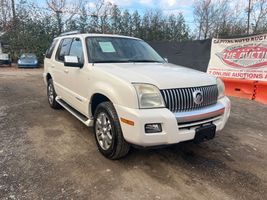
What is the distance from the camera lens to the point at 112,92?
3186 millimetres

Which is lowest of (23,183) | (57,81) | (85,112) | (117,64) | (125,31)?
(23,183)

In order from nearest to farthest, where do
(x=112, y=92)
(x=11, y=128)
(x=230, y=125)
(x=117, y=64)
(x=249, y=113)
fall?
(x=112, y=92), (x=117, y=64), (x=11, y=128), (x=230, y=125), (x=249, y=113)

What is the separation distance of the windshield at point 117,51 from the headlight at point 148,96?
1.26 meters

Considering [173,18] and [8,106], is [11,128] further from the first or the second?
[173,18]

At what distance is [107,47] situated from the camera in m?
4.24

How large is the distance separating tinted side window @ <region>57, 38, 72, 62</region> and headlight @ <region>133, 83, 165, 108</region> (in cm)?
263

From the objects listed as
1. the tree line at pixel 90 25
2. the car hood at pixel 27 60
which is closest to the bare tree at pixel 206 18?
the tree line at pixel 90 25

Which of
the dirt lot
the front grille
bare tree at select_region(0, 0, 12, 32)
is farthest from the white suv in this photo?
bare tree at select_region(0, 0, 12, 32)

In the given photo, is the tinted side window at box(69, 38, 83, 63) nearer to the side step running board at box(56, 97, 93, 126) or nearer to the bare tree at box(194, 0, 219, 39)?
the side step running board at box(56, 97, 93, 126)

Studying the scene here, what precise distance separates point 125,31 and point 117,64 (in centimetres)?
1796

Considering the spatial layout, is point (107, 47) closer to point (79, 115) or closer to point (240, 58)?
point (79, 115)

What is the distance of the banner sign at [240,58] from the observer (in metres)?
7.56

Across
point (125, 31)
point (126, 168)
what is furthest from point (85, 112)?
point (125, 31)

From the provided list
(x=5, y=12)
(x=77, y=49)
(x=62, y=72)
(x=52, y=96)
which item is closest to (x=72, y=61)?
(x=77, y=49)
